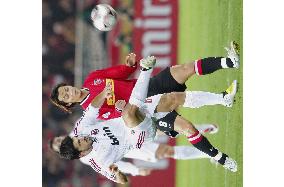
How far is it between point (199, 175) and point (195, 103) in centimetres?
71

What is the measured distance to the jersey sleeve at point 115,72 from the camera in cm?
543

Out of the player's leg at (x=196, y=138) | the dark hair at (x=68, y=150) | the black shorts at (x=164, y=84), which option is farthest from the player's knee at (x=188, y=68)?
the dark hair at (x=68, y=150)

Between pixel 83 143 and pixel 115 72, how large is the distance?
0.72 meters

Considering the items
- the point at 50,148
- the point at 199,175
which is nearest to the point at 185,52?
the point at 199,175

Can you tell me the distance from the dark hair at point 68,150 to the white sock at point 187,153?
3.07 feet

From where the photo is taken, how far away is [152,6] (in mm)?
5797

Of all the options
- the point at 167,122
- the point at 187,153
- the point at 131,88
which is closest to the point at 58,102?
the point at 131,88

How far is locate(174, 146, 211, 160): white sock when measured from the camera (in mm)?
5543

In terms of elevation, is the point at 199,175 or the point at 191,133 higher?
the point at 191,133

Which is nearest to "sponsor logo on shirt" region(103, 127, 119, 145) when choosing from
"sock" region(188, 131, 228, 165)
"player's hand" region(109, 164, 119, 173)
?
"player's hand" region(109, 164, 119, 173)

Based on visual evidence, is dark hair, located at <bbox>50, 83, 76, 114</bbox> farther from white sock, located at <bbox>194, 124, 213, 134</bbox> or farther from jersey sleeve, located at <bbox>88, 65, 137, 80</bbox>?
white sock, located at <bbox>194, 124, 213, 134</bbox>

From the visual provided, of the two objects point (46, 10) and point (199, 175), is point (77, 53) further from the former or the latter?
point (199, 175)

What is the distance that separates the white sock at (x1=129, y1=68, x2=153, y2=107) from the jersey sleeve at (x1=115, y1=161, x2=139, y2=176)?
626 mm

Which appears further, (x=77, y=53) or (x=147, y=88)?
(x=77, y=53)
